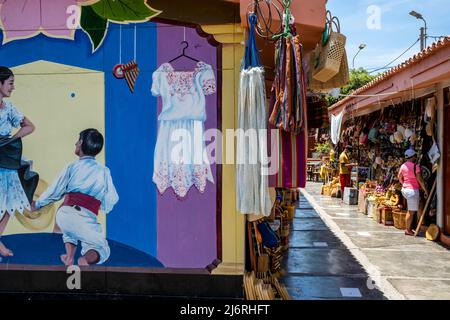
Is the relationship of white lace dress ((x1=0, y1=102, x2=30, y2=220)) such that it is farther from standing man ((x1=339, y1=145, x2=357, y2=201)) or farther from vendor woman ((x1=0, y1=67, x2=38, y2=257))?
standing man ((x1=339, y1=145, x2=357, y2=201))

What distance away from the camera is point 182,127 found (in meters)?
4.79

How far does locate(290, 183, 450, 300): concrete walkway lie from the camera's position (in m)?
5.09

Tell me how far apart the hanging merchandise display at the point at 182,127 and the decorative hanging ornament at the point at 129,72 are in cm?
24

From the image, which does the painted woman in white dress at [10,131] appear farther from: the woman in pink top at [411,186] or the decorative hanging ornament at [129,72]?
the woman in pink top at [411,186]

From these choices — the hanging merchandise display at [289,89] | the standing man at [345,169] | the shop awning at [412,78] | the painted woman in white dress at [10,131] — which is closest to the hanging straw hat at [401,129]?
the shop awning at [412,78]

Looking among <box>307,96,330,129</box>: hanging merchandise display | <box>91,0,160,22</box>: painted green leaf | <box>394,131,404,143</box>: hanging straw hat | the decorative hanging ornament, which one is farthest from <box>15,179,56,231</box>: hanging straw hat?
<box>394,131,404,143</box>: hanging straw hat

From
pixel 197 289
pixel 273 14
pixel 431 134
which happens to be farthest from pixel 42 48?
pixel 431 134

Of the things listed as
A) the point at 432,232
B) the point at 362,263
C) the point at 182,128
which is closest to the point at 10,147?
the point at 182,128

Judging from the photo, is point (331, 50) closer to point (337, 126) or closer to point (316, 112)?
point (316, 112)

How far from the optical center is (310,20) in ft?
14.5

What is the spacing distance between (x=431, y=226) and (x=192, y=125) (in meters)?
5.53

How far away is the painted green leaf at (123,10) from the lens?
15.7 feet

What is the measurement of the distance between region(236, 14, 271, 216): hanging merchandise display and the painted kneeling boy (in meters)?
1.62
